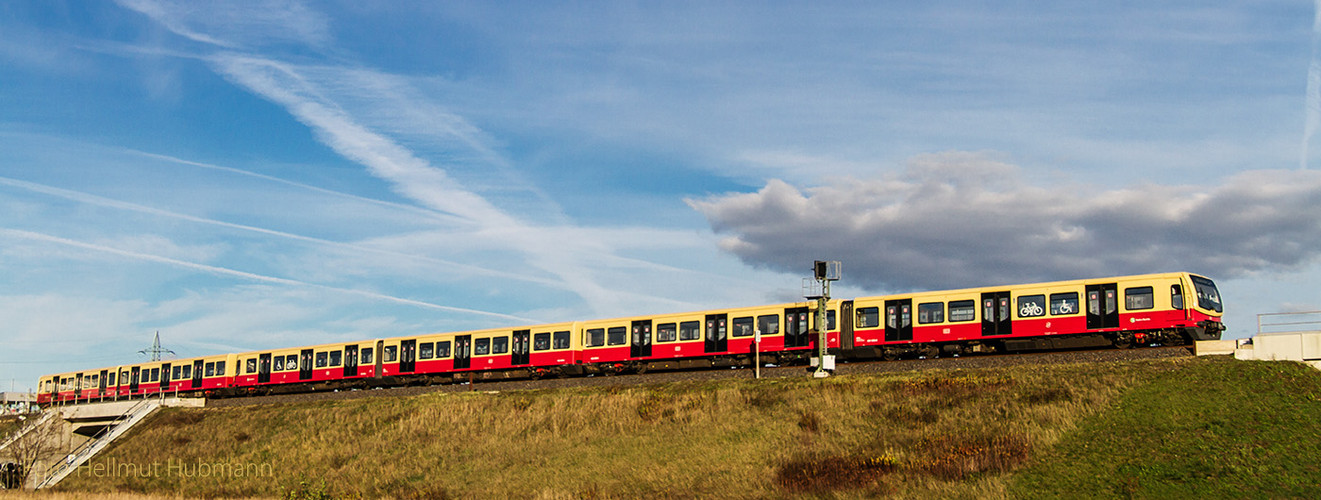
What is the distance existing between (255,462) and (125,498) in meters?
6.56

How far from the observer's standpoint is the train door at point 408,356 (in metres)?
55.8

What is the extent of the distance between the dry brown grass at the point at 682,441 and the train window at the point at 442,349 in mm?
7282

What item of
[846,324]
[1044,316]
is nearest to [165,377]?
[846,324]

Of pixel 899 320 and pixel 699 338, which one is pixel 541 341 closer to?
pixel 699 338

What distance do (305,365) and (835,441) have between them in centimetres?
4101

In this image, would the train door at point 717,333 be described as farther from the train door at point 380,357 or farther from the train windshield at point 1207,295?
the train door at point 380,357

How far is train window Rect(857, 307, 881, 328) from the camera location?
4109cm

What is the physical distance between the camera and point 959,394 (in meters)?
32.1

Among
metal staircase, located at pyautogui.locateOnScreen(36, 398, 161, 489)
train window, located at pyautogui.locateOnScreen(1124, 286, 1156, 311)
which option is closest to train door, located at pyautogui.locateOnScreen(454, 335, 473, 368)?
metal staircase, located at pyautogui.locateOnScreen(36, 398, 161, 489)

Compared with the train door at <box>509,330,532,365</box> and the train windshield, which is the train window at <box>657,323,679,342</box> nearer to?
the train door at <box>509,330,532,365</box>

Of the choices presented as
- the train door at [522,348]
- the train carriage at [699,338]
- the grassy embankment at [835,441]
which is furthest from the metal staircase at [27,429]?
the train carriage at [699,338]

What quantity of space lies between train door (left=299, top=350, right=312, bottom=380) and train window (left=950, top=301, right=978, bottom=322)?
38.8 meters

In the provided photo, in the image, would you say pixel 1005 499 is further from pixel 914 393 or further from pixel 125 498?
pixel 125 498

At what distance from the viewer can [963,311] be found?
3909cm
